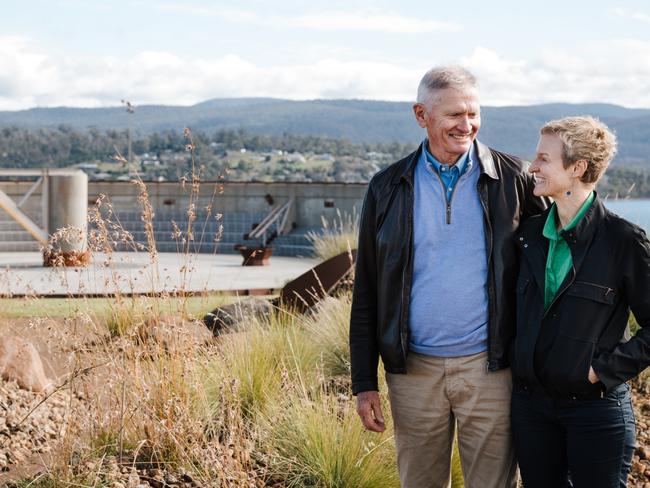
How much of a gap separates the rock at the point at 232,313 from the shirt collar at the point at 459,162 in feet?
16.0

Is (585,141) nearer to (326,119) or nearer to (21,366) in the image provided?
A: (21,366)

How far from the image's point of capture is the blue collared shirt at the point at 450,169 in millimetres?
3520

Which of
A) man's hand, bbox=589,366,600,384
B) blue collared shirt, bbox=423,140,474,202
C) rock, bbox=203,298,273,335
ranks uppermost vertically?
blue collared shirt, bbox=423,140,474,202

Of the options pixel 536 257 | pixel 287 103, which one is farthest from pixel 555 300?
pixel 287 103

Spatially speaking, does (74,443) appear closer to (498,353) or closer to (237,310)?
(498,353)

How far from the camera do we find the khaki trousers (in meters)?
3.50

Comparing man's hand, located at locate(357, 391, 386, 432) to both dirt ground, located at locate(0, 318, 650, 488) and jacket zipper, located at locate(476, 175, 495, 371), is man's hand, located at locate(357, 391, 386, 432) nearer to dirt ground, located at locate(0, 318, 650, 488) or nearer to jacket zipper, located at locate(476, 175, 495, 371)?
jacket zipper, located at locate(476, 175, 495, 371)

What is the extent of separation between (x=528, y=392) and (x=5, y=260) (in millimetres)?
16350

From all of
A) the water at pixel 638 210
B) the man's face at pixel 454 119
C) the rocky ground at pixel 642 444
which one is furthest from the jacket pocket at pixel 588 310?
the water at pixel 638 210

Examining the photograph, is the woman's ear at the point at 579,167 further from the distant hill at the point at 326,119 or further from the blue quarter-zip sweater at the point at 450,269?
the distant hill at the point at 326,119

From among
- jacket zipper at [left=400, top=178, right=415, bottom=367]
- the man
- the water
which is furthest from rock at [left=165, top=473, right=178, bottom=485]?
the water

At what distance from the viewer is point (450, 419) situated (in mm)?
3686

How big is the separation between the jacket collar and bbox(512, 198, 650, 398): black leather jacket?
362 mm

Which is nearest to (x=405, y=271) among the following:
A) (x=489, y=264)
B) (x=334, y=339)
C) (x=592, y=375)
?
(x=489, y=264)
